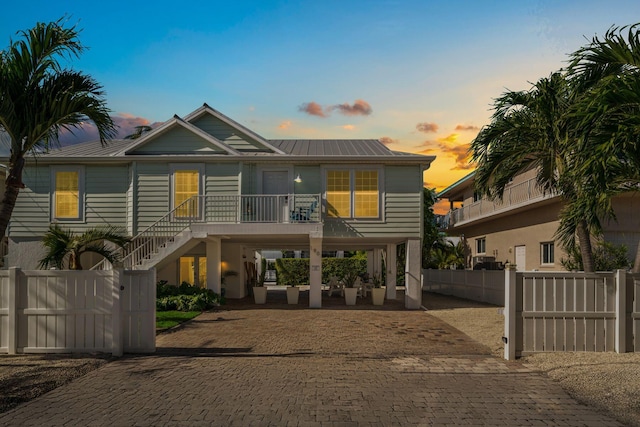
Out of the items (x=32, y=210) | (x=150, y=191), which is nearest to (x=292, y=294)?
(x=150, y=191)

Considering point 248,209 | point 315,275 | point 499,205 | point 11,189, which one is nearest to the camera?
point 11,189

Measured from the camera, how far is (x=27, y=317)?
9680 millimetres

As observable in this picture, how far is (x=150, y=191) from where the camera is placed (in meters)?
19.8

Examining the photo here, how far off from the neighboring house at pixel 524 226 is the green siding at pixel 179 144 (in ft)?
35.1

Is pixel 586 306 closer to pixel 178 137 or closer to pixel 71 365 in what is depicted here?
pixel 71 365

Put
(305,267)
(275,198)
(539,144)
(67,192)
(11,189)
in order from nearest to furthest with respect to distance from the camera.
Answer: (11,189) → (539,144) → (275,198) → (67,192) → (305,267)

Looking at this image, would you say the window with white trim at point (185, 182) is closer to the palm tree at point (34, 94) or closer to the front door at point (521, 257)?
the palm tree at point (34, 94)

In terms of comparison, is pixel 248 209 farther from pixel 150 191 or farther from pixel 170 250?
pixel 150 191

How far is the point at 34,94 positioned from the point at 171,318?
8.28 m

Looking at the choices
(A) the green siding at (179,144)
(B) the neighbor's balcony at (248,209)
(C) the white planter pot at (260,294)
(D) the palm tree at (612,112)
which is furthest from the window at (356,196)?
(D) the palm tree at (612,112)

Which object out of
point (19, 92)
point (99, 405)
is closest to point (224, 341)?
point (99, 405)

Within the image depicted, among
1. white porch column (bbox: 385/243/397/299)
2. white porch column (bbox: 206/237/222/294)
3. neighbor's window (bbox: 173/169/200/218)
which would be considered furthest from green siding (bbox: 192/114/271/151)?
white porch column (bbox: 385/243/397/299)

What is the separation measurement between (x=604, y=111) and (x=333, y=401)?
5946mm

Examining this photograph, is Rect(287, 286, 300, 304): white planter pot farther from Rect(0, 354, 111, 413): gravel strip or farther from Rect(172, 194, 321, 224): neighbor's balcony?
Rect(0, 354, 111, 413): gravel strip
